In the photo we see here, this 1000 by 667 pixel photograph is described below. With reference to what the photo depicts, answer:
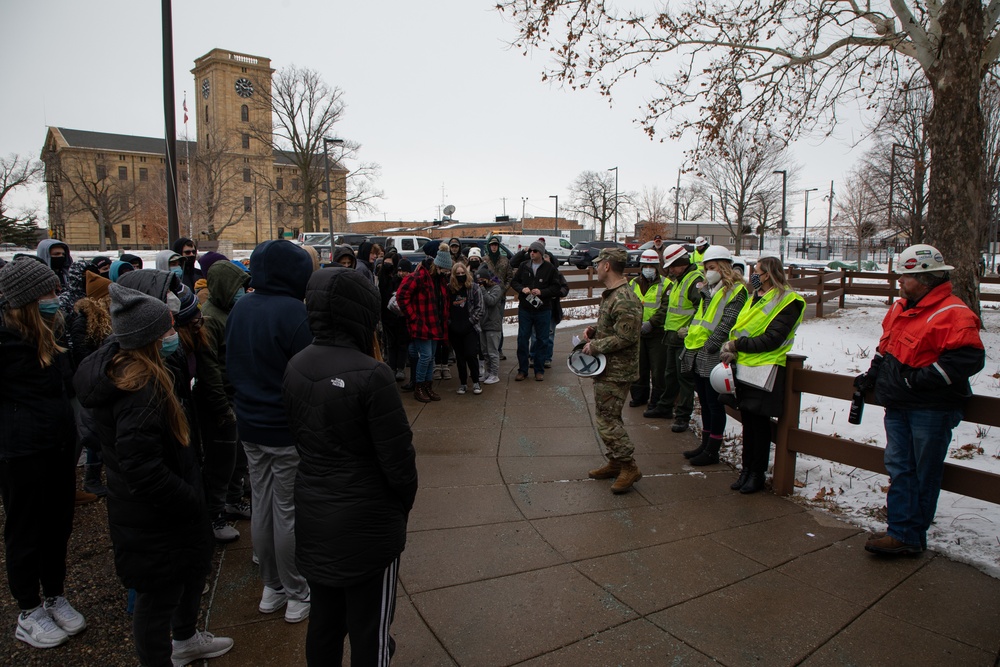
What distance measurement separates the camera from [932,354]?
11.8ft

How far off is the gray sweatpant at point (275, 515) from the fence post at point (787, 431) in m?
3.57

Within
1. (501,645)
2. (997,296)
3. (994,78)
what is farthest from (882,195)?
(501,645)

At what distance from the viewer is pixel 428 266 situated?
7.59 metres

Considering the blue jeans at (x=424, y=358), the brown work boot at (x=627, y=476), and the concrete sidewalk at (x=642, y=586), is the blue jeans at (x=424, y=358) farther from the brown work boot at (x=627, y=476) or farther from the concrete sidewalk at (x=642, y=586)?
the brown work boot at (x=627, y=476)

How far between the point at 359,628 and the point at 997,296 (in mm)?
19221

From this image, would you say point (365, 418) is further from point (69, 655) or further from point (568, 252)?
point (568, 252)

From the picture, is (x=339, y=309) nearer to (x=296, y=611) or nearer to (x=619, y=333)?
(x=296, y=611)

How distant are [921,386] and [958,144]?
900 centimetres

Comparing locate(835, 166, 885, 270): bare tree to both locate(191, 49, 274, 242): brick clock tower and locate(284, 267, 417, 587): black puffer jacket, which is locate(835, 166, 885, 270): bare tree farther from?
locate(191, 49, 274, 242): brick clock tower

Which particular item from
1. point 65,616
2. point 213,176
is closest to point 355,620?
point 65,616

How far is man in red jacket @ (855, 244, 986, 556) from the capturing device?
3475 millimetres

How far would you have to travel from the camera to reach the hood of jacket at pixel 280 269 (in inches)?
124

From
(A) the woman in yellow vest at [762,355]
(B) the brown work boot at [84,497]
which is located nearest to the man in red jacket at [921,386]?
(A) the woman in yellow vest at [762,355]

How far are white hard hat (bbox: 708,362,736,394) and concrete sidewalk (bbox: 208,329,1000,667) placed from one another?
33.0 inches
